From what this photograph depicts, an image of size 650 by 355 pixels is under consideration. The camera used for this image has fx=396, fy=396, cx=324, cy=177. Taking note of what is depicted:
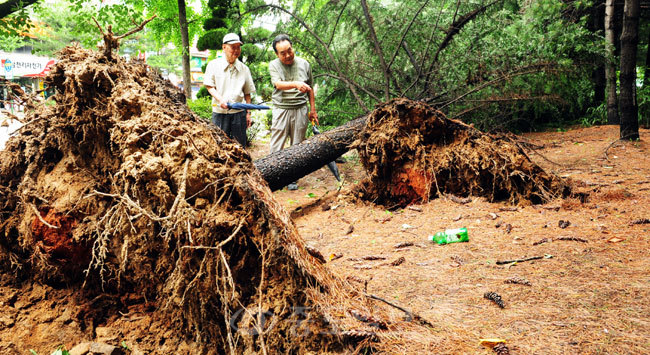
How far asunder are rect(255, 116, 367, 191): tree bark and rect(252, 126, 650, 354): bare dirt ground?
0.58 m

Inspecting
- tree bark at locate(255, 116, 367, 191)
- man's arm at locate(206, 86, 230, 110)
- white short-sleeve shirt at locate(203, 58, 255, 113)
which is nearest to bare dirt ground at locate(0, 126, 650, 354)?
tree bark at locate(255, 116, 367, 191)

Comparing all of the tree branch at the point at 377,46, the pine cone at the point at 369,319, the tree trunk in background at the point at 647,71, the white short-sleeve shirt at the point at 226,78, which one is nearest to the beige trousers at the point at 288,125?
the white short-sleeve shirt at the point at 226,78

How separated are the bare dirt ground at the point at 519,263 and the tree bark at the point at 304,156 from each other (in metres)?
0.58

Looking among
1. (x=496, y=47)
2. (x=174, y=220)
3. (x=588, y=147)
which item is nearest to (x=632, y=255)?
(x=174, y=220)

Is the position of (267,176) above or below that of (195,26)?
below

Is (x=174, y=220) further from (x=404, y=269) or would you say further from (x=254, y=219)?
(x=404, y=269)

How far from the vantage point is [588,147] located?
7703mm

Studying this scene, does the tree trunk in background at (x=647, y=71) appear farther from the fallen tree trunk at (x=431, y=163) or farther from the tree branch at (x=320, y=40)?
the tree branch at (x=320, y=40)

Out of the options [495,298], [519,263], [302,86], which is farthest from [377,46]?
[495,298]

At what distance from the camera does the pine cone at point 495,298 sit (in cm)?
254

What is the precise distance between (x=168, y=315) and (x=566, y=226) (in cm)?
360

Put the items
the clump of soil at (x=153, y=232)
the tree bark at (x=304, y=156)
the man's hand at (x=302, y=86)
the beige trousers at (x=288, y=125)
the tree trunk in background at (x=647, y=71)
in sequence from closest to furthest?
1. the clump of soil at (x=153, y=232)
2. the tree bark at (x=304, y=156)
3. the man's hand at (x=302, y=86)
4. the beige trousers at (x=288, y=125)
5. the tree trunk in background at (x=647, y=71)

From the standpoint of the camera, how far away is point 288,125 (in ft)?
21.5

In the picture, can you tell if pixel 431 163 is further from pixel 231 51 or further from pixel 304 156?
pixel 231 51
